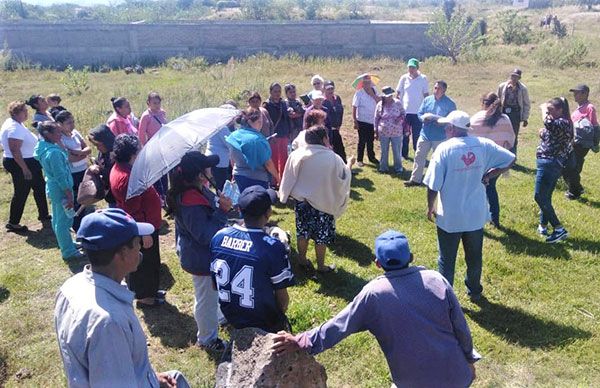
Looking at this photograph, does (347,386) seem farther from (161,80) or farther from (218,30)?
(218,30)

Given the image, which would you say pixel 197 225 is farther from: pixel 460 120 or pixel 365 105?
pixel 365 105

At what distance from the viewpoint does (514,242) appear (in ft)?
22.6

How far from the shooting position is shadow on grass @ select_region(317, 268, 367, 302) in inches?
227

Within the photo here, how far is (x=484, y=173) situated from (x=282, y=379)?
3.14 metres

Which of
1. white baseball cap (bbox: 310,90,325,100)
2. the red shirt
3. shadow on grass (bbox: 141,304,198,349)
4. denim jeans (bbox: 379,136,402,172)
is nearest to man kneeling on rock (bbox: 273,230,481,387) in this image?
shadow on grass (bbox: 141,304,198,349)

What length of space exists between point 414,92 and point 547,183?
3.97 metres

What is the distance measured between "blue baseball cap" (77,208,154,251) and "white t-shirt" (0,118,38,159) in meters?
5.69

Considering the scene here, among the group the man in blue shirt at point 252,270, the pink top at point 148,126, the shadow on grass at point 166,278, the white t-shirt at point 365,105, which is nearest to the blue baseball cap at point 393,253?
the man in blue shirt at point 252,270

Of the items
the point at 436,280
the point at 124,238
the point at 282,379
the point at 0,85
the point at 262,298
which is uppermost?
the point at 124,238

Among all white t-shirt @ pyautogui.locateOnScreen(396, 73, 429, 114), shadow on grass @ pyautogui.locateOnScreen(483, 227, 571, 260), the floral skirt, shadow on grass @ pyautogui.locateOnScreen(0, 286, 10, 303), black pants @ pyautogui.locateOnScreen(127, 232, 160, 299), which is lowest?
shadow on grass @ pyautogui.locateOnScreen(0, 286, 10, 303)

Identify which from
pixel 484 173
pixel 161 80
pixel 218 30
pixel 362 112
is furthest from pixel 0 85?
pixel 484 173

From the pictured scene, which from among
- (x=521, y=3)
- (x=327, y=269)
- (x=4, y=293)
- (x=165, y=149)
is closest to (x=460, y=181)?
(x=327, y=269)

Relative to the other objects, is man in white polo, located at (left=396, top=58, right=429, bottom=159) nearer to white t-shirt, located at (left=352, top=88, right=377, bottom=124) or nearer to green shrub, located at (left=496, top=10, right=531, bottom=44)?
white t-shirt, located at (left=352, top=88, right=377, bottom=124)

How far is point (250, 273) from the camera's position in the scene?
336 centimetres
